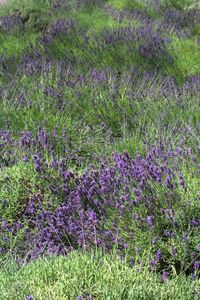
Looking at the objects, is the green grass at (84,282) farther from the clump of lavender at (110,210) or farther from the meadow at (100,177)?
the clump of lavender at (110,210)

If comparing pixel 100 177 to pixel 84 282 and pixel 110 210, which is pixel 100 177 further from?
pixel 84 282

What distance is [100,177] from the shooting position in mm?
3023

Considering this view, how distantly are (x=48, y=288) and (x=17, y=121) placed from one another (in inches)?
93.4

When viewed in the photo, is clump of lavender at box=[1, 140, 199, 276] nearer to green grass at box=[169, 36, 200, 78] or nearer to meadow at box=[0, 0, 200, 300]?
meadow at box=[0, 0, 200, 300]

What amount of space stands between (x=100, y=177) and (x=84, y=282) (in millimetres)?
1013

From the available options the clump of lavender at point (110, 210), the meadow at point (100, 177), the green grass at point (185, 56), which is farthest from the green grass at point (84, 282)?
the green grass at point (185, 56)

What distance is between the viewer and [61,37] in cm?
730

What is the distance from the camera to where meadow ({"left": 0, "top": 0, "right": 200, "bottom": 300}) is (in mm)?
2180

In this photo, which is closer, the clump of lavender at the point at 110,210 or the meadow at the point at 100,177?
the meadow at the point at 100,177

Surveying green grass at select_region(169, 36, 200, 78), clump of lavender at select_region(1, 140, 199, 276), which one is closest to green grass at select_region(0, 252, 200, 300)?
clump of lavender at select_region(1, 140, 199, 276)

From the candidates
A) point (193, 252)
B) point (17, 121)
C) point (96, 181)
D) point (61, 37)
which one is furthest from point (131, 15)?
point (193, 252)

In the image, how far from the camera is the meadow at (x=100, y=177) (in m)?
2.18

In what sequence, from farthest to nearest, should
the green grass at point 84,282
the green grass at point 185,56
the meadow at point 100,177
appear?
the green grass at point 185,56
the meadow at point 100,177
the green grass at point 84,282

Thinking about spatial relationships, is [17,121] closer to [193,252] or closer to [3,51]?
[193,252]
